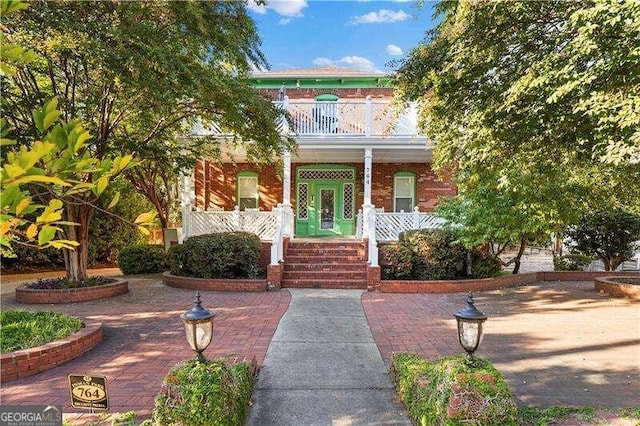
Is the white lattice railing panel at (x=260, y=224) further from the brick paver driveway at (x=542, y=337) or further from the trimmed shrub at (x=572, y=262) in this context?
the trimmed shrub at (x=572, y=262)

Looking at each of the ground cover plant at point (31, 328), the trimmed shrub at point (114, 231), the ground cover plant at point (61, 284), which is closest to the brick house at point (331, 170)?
the trimmed shrub at point (114, 231)

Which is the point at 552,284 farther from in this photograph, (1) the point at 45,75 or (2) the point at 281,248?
(1) the point at 45,75

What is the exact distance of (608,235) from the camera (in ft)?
38.9

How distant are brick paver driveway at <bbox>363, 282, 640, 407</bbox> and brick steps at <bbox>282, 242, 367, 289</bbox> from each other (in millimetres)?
1071

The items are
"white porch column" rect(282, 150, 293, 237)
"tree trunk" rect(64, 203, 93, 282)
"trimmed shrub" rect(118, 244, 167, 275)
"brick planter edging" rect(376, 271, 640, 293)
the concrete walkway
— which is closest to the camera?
the concrete walkway

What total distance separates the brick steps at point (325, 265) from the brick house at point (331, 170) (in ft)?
6.13

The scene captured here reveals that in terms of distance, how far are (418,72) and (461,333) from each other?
4.94 meters

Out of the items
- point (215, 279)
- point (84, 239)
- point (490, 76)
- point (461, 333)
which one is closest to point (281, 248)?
point (215, 279)

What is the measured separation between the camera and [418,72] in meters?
6.60

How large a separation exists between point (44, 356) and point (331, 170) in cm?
1139

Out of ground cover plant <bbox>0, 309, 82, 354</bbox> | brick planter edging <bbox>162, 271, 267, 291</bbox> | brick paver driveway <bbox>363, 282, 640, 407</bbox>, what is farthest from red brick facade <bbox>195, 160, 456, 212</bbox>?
ground cover plant <bbox>0, 309, 82, 354</bbox>

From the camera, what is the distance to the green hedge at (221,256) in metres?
9.47

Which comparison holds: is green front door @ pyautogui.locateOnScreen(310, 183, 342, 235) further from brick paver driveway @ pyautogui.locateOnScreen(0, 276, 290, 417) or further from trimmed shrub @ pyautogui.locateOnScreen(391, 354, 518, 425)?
trimmed shrub @ pyautogui.locateOnScreen(391, 354, 518, 425)

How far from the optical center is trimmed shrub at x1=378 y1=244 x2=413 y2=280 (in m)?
9.62
